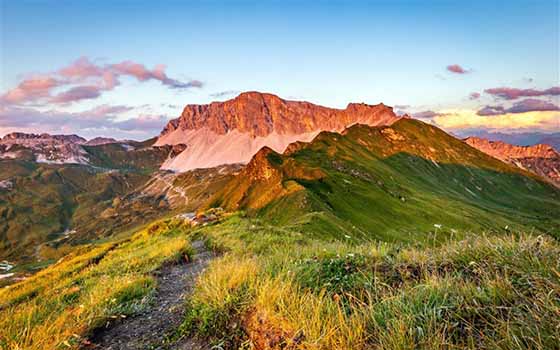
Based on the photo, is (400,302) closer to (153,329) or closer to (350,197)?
(153,329)

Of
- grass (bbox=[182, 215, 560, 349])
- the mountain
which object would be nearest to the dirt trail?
grass (bbox=[182, 215, 560, 349])

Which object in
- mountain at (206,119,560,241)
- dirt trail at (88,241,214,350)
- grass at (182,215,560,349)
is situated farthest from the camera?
mountain at (206,119,560,241)

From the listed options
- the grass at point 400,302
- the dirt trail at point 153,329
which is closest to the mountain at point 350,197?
the dirt trail at point 153,329

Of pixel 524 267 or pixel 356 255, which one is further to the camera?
pixel 356 255

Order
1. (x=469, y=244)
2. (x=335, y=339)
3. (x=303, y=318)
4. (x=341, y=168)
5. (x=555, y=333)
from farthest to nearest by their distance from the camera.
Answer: (x=341, y=168) → (x=469, y=244) → (x=303, y=318) → (x=335, y=339) → (x=555, y=333)

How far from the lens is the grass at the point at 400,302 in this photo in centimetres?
355

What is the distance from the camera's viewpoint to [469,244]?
6.17 m

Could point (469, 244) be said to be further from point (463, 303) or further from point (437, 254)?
point (463, 303)

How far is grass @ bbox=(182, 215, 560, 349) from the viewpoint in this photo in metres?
3.55

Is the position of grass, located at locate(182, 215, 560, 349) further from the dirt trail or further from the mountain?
the mountain

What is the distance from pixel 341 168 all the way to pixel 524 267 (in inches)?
5367

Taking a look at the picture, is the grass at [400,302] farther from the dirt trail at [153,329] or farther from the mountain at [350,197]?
the mountain at [350,197]

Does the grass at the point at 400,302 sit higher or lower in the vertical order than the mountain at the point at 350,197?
higher

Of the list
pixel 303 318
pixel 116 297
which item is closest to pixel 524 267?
pixel 303 318
